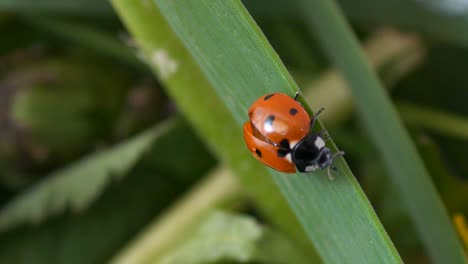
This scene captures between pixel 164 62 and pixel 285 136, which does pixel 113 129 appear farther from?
pixel 285 136

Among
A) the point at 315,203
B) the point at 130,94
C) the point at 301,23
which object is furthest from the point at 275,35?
the point at 315,203

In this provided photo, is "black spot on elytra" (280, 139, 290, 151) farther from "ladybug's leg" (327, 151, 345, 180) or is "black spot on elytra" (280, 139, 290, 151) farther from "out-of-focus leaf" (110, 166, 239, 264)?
"out-of-focus leaf" (110, 166, 239, 264)

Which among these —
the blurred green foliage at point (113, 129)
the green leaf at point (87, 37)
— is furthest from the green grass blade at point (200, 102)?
the green leaf at point (87, 37)

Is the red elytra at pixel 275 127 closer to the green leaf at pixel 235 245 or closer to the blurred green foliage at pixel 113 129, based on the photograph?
the green leaf at pixel 235 245

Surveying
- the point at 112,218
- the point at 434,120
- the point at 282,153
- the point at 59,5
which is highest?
the point at 59,5

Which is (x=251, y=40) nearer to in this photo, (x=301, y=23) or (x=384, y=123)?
(x=384, y=123)

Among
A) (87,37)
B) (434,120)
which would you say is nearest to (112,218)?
(87,37)
